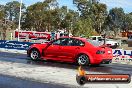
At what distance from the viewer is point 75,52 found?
58.2 ft

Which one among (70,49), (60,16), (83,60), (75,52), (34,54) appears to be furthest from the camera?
(60,16)

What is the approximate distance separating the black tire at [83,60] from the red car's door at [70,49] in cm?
33

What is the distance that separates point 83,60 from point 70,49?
1.00 meters

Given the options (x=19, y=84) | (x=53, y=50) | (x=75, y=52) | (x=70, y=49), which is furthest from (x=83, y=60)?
(x=19, y=84)

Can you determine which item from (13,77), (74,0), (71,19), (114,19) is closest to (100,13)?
(74,0)

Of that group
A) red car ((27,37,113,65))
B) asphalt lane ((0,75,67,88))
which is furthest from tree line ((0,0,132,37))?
asphalt lane ((0,75,67,88))

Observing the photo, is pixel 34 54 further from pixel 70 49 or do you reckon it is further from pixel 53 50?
pixel 70 49

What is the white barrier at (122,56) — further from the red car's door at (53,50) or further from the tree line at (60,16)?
the tree line at (60,16)

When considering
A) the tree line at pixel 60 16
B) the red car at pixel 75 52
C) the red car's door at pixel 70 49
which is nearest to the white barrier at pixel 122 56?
the red car at pixel 75 52

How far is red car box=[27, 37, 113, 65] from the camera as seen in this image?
17250 mm

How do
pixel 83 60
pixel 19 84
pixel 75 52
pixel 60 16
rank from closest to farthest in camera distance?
1. pixel 19 84
2. pixel 83 60
3. pixel 75 52
4. pixel 60 16

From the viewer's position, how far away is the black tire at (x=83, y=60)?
17312 mm

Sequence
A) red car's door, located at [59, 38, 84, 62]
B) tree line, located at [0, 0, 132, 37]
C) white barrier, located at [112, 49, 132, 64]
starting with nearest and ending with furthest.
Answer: red car's door, located at [59, 38, 84, 62]
white barrier, located at [112, 49, 132, 64]
tree line, located at [0, 0, 132, 37]

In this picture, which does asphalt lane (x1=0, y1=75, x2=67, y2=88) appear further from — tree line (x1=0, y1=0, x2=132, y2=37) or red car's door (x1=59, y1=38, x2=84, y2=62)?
tree line (x1=0, y1=0, x2=132, y2=37)
